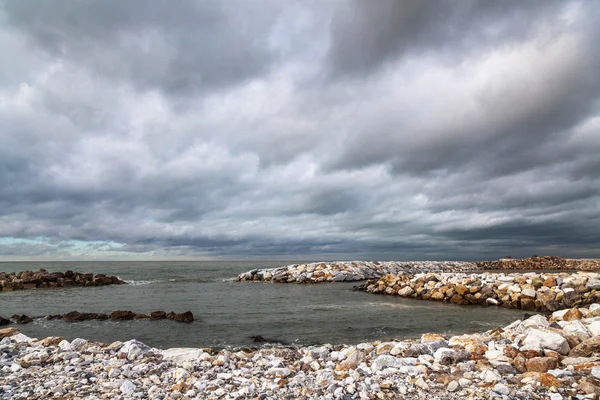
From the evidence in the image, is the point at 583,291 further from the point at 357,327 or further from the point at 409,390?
the point at 409,390

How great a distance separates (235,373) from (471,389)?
3.82 m

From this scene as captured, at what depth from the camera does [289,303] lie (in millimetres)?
19125

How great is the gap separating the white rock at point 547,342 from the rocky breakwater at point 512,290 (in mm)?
12271

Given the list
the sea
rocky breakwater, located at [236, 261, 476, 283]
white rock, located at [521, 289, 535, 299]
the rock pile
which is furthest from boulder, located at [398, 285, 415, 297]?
the rock pile

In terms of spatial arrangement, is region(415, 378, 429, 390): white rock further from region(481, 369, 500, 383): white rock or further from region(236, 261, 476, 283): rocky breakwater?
region(236, 261, 476, 283): rocky breakwater

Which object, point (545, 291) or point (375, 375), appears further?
point (545, 291)

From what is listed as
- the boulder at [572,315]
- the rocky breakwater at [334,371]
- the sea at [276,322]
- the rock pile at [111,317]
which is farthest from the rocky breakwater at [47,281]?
the boulder at [572,315]

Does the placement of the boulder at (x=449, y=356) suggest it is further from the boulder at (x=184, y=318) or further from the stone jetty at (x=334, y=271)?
the stone jetty at (x=334, y=271)

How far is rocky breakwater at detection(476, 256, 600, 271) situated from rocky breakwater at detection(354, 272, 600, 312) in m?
38.6

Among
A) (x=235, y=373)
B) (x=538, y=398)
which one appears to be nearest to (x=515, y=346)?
(x=538, y=398)

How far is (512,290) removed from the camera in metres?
18.2

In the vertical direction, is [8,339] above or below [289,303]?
above

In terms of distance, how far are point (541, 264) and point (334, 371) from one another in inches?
2603

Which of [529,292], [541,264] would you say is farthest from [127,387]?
[541,264]
